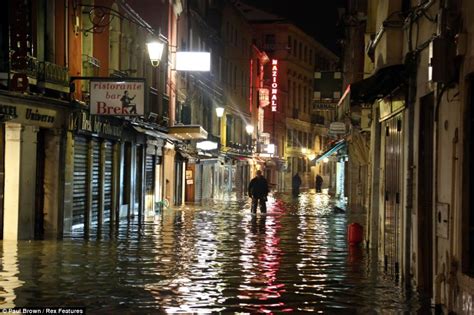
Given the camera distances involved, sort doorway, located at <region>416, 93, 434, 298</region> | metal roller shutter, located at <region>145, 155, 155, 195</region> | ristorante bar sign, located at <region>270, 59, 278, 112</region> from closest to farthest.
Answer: doorway, located at <region>416, 93, 434, 298</region>, metal roller shutter, located at <region>145, 155, 155, 195</region>, ristorante bar sign, located at <region>270, 59, 278, 112</region>

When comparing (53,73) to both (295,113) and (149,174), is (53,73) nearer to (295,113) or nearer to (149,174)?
(149,174)

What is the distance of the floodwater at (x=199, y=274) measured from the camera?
1070cm

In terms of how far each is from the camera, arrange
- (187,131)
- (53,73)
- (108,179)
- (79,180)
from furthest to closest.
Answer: (187,131) → (108,179) → (79,180) → (53,73)

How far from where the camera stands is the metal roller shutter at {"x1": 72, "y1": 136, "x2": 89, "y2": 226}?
21.7 meters

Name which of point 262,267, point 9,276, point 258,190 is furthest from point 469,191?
point 258,190

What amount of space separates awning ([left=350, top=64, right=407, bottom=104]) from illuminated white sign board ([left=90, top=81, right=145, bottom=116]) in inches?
288

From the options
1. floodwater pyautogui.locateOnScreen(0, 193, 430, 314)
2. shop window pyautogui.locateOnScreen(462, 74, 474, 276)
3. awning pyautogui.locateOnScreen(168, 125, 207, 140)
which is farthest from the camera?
awning pyautogui.locateOnScreen(168, 125, 207, 140)

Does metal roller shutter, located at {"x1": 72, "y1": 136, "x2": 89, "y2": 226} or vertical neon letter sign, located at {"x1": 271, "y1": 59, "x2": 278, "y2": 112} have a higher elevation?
vertical neon letter sign, located at {"x1": 271, "y1": 59, "x2": 278, "y2": 112}

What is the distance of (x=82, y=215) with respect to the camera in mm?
22281

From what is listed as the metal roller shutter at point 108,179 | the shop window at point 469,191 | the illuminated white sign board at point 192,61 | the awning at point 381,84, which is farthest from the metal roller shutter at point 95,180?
the shop window at point 469,191

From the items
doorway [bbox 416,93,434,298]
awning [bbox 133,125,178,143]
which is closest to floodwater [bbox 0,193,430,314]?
doorway [bbox 416,93,434,298]

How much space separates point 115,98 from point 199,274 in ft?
26.0

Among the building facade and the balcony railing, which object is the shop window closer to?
the building facade

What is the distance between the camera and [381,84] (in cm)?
1326
